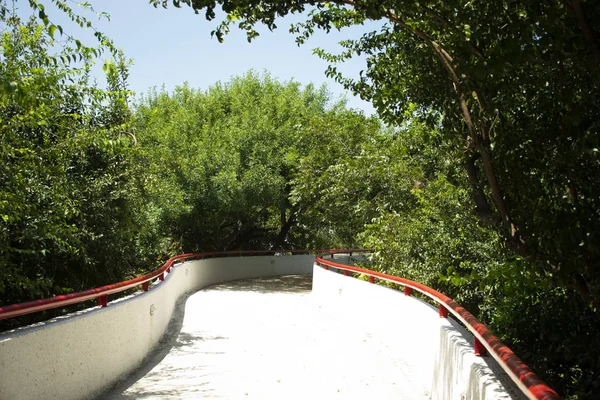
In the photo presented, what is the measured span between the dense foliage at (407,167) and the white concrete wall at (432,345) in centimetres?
83

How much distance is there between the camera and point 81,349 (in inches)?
297

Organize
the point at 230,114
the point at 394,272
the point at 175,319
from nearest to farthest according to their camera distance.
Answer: the point at 175,319 < the point at 394,272 < the point at 230,114

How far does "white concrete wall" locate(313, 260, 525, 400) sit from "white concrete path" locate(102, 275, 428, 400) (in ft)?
0.92

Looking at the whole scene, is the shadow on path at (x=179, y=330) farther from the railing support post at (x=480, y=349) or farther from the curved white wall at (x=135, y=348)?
the railing support post at (x=480, y=349)

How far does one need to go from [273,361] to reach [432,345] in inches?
122

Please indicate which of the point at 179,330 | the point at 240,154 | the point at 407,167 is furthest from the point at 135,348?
the point at 240,154

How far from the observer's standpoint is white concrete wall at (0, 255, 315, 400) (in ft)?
19.3

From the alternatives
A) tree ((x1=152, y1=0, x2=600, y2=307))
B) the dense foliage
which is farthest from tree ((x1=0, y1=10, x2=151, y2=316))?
tree ((x1=152, y1=0, x2=600, y2=307))

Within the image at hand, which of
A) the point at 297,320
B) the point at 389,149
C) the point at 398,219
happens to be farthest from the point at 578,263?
the point at 389,149

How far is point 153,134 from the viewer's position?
29.8 meters

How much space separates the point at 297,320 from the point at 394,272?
3295 mm

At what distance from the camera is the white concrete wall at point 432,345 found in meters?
5.32

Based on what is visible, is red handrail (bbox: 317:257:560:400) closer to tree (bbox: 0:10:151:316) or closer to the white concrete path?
the white concrete path

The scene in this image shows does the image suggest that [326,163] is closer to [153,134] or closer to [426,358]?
[153,134]
